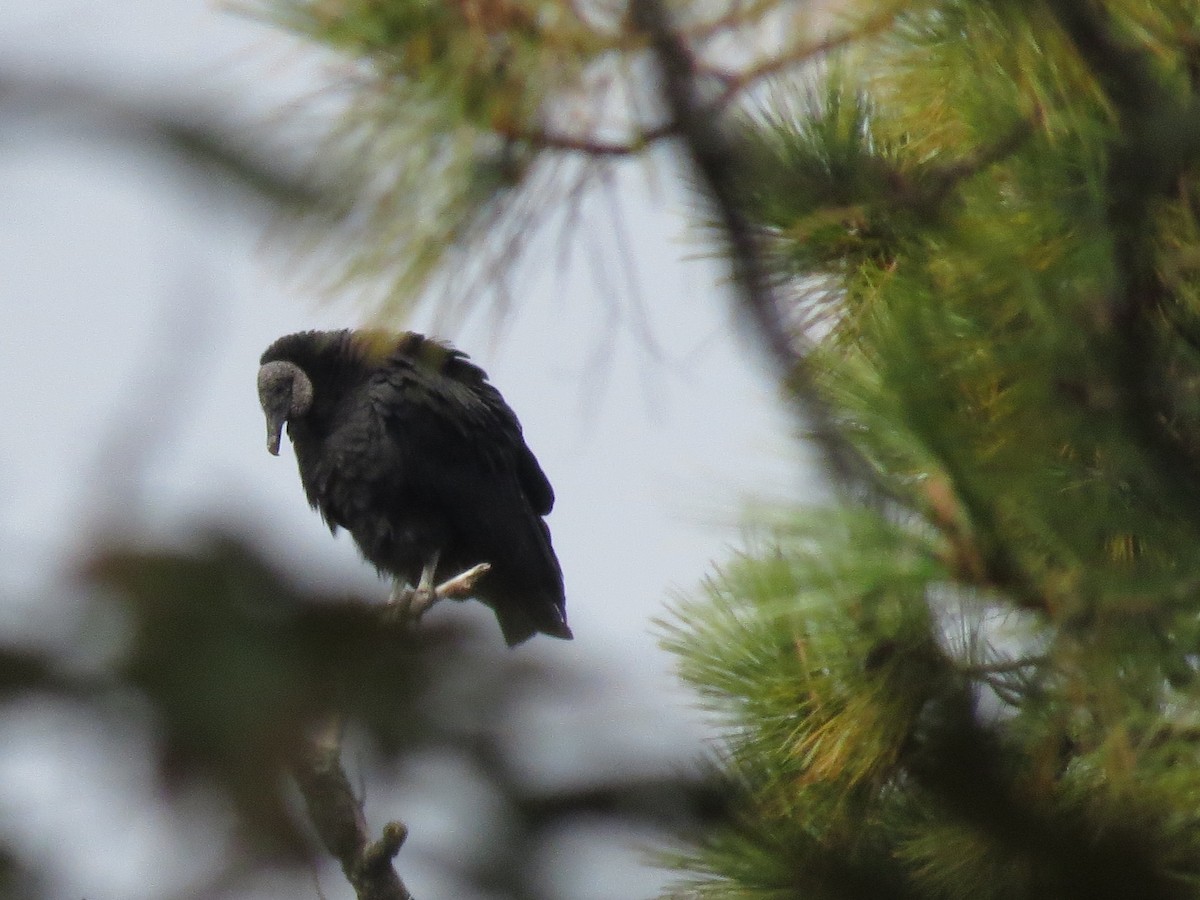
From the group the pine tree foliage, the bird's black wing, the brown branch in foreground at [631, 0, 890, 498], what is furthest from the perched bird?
the brown branch in foreground at [631, 0, 890, 498]

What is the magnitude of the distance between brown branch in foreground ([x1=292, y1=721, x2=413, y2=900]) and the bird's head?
218 centimetres

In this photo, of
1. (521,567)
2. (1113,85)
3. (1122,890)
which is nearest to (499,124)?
(1113,85)

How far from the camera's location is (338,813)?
1.58 metres

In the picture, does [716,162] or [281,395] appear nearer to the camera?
[716,162]

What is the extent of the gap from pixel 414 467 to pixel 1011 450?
325 cm

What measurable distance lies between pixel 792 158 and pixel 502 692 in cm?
122

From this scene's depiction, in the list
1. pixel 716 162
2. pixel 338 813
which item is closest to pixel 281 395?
pixel 338 813

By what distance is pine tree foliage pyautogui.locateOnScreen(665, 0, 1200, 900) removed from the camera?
1.63 metres

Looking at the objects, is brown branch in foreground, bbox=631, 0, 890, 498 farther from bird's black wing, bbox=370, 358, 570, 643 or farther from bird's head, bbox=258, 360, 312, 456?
bird's head, bbox=258, 360, 312, 456

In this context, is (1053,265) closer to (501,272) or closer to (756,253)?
(756,253)

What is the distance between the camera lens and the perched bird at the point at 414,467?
4.70 meters

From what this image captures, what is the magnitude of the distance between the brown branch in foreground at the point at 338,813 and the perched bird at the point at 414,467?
166 cm

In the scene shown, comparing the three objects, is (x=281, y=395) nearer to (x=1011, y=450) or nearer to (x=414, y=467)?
(x=414, y=467)

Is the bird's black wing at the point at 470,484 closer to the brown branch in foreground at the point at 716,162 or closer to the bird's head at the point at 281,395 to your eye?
the bird's head at the point at 281,395
